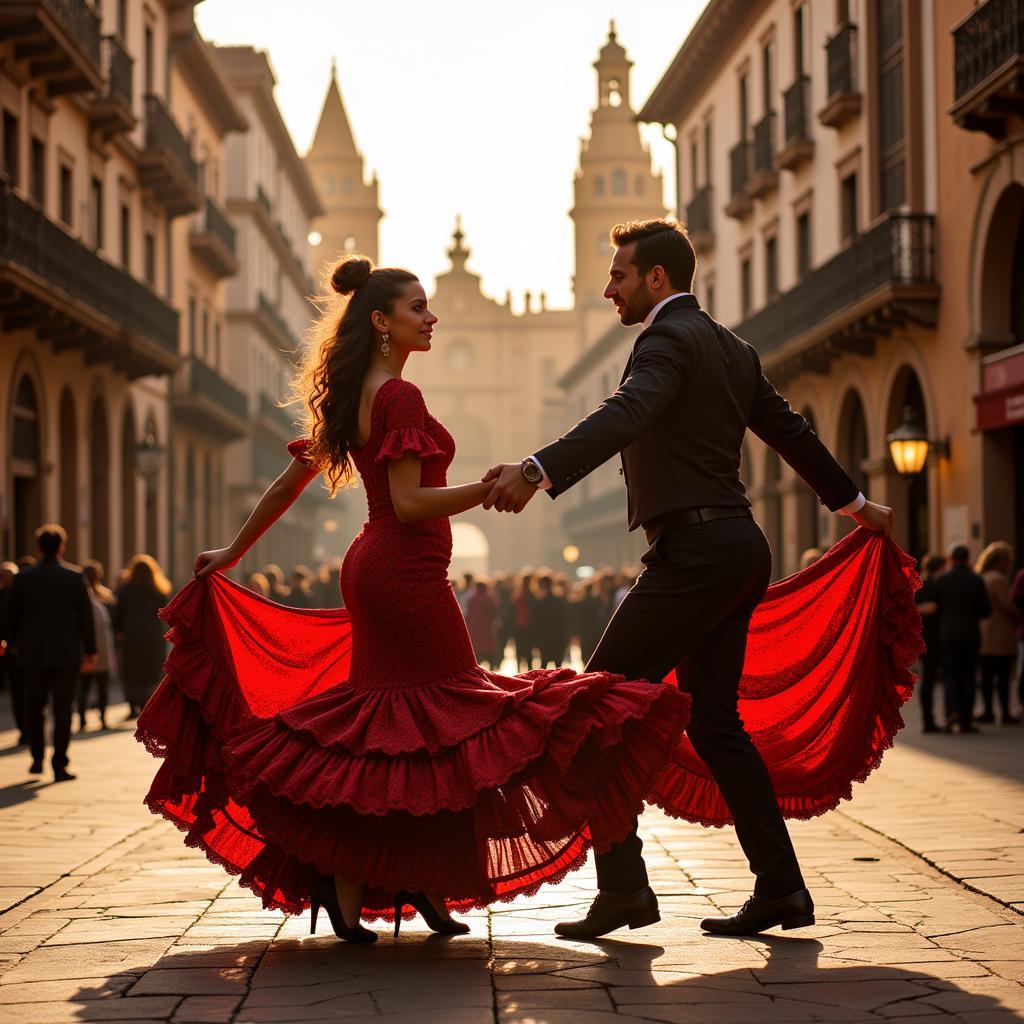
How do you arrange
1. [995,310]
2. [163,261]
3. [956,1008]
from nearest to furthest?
[956,1008]
[995,310]
[163,261]

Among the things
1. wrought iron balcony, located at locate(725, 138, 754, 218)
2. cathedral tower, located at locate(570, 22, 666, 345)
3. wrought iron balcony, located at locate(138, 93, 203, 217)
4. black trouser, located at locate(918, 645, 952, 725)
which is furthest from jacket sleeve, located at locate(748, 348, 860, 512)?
cathedral tower, located at locate(570, 22, 666, 345)

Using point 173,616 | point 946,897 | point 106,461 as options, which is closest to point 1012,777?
point 946,897

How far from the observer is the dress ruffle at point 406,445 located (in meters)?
5.65

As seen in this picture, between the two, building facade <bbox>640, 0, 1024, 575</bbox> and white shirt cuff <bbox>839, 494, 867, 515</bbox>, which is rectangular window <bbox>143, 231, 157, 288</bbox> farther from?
white shirt cuff <bbox>839, 494, 867, 515</bbox>

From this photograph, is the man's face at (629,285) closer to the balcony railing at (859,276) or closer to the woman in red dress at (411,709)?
the woman in red dress at (411,709)

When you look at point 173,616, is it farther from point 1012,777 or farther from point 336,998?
point 1012,777

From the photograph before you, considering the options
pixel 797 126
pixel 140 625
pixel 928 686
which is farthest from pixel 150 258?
pixel 928 686

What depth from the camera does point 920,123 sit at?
77.7 ft

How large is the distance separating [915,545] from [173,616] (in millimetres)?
20702

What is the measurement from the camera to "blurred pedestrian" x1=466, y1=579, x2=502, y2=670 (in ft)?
85.1

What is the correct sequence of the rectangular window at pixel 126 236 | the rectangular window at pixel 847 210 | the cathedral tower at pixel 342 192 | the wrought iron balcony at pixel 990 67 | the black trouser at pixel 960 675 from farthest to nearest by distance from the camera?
the cathedral tower at pixel 342 192 → the rectangular window at pixel 126 236 → the rectangular window at pixel 847 210 → the wrought iron balcony at pixel 990 67 → the black trouser at pixel 960 675

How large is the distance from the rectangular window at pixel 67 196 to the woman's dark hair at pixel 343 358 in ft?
73.9

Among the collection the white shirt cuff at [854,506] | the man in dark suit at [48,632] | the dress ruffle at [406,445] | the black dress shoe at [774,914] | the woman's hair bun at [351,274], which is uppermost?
the woman's hair bun at [351,274]

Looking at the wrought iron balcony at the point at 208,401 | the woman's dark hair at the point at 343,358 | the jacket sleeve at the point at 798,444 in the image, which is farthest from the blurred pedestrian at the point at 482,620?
the woman's dark hair at the point at 343,358
